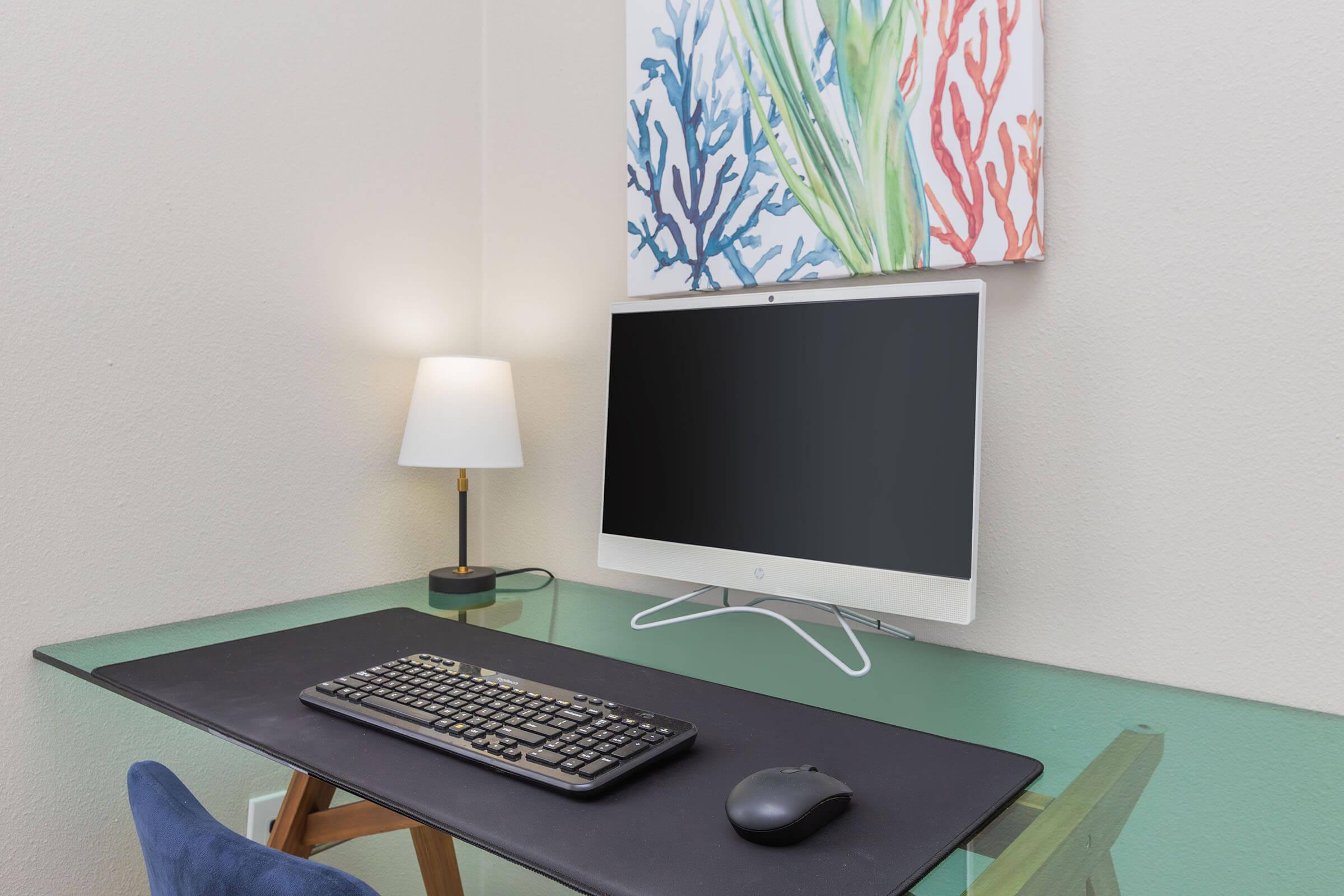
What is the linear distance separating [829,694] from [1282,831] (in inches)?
18.5

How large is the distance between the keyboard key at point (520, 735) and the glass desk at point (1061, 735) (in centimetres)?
6

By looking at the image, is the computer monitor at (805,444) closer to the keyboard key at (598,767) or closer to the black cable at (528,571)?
the black cable at (528,571)

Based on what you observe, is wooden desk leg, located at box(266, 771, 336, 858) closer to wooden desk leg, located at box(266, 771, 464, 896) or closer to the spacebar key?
wooden desk leg, located at box(266, 771, 464, 896)

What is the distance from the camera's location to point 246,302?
148 cm

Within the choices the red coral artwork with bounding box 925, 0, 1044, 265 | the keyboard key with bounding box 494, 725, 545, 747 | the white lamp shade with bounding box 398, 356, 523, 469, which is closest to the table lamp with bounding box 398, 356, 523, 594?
the white lamp shade with bounding box 398, 356, 523, 469

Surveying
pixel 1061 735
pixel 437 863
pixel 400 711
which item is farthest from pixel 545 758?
pixel 437 863

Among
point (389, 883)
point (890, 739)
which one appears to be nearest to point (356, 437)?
point (389, 883)

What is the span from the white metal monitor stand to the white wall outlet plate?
0.74m

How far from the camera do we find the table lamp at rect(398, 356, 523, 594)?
5.16ft

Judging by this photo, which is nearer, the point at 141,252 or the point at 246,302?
the point at 141,252

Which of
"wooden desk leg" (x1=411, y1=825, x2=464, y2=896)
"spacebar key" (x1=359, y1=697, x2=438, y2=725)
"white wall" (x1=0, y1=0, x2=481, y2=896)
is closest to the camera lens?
"spacebar key" (x1=359, y1=697, x2=438, y2=725)

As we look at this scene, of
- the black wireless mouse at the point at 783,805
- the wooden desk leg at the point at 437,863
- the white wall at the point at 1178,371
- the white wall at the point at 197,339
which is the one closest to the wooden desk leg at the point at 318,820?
the wooden desk leg at the point at 437,863

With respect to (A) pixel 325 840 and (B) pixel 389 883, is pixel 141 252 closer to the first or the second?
(A) pixel 325 840

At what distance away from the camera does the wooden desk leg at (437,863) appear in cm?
145
